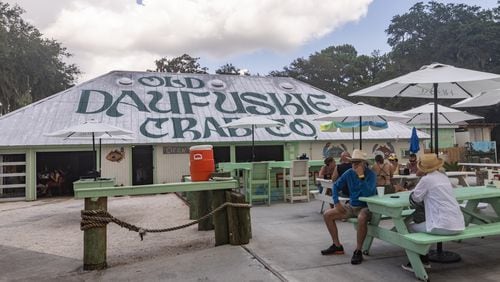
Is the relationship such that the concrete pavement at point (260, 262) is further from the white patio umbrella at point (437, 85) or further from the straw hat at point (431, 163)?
the straw hat at point (431, 163)

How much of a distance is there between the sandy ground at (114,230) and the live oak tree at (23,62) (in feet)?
50.1

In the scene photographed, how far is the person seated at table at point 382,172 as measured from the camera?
6730 millimetres

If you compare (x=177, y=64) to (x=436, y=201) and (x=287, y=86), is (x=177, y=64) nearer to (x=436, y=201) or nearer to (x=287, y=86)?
(x=287, y=86)

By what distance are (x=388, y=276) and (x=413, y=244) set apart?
48 centimetres

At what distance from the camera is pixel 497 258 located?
4625 mm

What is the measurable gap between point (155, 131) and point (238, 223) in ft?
33.5

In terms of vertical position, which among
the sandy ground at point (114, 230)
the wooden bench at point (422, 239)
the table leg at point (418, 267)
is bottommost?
the sandy ground at point (114, 230)

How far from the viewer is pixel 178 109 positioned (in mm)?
16812

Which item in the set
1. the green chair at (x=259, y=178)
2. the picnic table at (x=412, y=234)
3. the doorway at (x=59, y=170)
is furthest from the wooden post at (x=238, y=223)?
the doorway at (x=59, y=170)

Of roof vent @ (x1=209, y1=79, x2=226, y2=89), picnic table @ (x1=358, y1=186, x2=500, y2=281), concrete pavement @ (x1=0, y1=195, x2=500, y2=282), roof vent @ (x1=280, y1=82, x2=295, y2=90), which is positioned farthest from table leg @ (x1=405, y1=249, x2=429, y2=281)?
roof vent @ (x1=280, y1=82, x2=295, y2=90)

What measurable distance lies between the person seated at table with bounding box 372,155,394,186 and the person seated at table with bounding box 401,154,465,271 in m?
2.52

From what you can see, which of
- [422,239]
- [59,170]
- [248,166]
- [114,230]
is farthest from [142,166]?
[422,239]

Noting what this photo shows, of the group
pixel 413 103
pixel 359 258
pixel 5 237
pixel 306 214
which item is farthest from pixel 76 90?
pixel 413 103

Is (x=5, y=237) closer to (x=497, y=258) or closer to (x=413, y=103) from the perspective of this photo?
(x=497, y=258)
